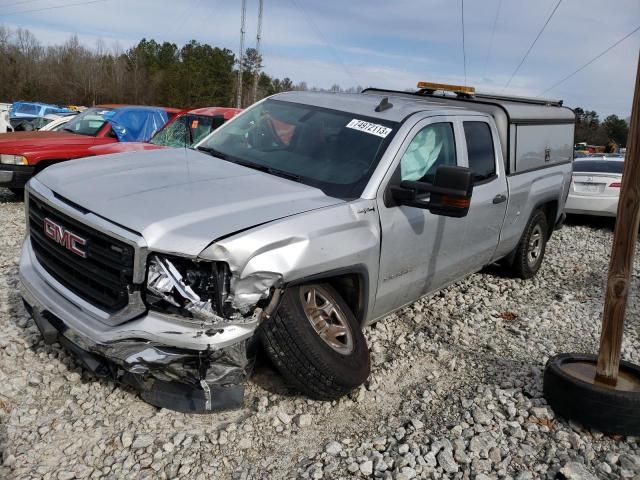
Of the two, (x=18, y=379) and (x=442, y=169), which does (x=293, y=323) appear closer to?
(x=442, y=169)

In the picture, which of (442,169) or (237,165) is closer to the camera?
(442,169)

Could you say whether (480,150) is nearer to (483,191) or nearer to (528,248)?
(483,191)

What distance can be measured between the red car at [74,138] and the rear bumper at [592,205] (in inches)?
301

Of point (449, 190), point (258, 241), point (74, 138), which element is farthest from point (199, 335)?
point (74, 138)

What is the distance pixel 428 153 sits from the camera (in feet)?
13.8

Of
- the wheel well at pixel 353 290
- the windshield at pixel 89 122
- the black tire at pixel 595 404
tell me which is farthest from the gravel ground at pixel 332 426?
the windshield at pixel 89 122

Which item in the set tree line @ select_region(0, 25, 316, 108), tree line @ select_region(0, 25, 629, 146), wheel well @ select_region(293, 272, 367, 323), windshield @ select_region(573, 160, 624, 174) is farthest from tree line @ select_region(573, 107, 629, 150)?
wheel well @ select_region(293, 272, 367, 323)

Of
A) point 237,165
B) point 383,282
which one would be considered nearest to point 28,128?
point 237,165

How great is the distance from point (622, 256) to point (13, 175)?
809 cm


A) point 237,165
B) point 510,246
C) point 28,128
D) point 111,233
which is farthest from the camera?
point 28,128

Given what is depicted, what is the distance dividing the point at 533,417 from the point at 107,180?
9.80 feet

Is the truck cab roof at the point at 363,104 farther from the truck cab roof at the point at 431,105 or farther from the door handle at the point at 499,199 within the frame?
the door handle at the point at 499,199

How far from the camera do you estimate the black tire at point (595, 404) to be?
3281mm

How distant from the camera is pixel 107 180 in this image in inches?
133
